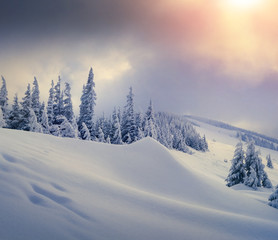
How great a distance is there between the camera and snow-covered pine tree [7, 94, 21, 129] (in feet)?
75.9

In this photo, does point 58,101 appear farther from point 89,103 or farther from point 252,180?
point 252,180

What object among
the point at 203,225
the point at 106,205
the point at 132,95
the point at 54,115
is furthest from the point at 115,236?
the point at 132,95

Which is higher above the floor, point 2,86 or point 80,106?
point 2,86

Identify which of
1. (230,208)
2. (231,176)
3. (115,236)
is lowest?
(231,176)

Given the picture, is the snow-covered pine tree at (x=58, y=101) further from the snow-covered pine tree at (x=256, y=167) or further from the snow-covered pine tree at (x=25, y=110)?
the snow-covered pine tree at (x=256, y=167)

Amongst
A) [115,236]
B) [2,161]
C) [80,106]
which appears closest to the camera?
[115,236]

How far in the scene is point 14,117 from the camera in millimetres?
23859

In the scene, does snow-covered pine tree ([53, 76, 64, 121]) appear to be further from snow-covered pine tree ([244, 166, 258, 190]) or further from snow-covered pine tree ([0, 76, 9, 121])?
snow-covered pine tree ([244, 166, 258, 190])

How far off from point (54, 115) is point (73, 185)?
25200 mm

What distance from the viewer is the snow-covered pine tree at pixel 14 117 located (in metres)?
23.1

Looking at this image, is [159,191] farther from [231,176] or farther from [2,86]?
[2,86]

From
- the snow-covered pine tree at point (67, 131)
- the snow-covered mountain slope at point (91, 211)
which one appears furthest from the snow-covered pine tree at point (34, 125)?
the snow-covered mountain slope at point (91, 211)

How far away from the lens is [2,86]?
26688mm

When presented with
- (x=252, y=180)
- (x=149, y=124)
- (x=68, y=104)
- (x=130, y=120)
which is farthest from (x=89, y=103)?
(x=252, y=180)
